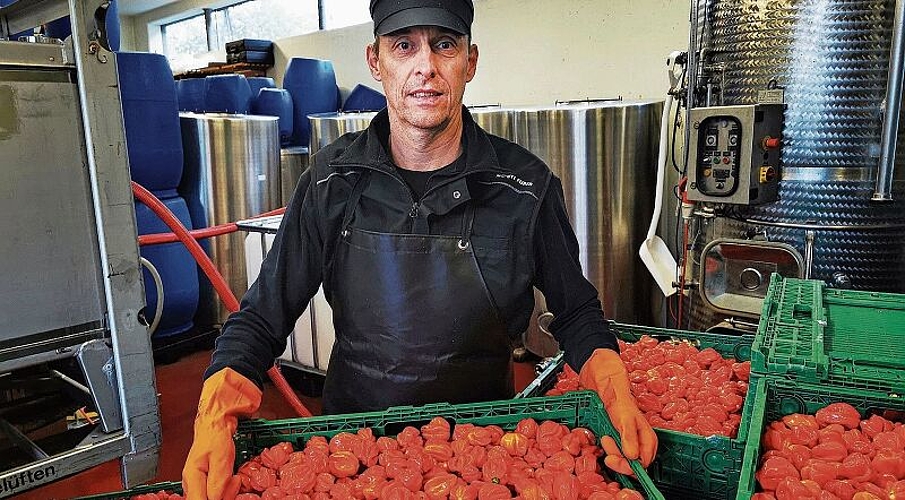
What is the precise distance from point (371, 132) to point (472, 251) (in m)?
0.41

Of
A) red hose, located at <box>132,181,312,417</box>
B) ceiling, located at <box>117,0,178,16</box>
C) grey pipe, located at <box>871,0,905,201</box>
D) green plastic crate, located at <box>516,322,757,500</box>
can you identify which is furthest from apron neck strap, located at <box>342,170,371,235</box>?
ceiling, located at <box>117,0,178,16</box>

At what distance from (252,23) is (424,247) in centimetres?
1023

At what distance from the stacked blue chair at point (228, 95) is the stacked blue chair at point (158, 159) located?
2.60 meters

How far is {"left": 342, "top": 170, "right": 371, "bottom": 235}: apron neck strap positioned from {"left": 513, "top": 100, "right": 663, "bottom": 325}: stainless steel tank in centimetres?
231

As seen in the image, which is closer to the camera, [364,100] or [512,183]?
[512,183]

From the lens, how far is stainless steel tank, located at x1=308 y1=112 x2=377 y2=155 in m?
4.48

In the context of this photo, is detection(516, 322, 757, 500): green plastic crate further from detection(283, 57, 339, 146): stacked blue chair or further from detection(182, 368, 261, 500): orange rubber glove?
detection(283, 57, 339, 146): stacked blue chair

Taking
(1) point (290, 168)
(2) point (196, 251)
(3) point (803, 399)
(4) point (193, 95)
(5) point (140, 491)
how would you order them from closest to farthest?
Result: (5) point (140, 491)
(3) point (803, 399)
(2) point (196, 251)
(1) point (290, 168)
(4) point (193, 95)

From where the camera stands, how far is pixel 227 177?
4.38m

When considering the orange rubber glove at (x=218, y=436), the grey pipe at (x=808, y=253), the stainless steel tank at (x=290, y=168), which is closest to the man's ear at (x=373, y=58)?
the orange rubber glove at (x=218, y=436)

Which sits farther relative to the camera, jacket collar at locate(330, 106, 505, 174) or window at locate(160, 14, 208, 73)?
window at locate(160, 14, 208, 73)

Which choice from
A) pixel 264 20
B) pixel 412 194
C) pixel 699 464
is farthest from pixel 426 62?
pixel 264 20

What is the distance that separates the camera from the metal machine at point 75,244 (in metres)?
1.47

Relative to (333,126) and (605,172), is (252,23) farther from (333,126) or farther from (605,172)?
(605,172)
